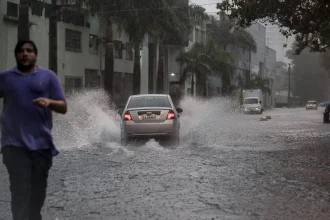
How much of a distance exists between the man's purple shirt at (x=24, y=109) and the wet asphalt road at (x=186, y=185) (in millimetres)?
2109

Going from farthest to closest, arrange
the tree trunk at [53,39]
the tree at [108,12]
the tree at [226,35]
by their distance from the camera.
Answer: the tree at [226,35] → the tree at [108,12] → the tree trunk at [53,39]

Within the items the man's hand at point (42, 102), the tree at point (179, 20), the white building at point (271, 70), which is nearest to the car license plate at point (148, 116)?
the man's hand at point (42, 102)

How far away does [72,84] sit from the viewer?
44.9 m

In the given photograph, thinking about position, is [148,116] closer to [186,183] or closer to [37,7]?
[186,183]

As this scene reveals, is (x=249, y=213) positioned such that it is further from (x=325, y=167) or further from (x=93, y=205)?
(x=325, y=167)

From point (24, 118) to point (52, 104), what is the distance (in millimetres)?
305

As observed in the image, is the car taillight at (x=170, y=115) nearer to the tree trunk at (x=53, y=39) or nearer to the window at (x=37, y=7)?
the tree trunk at (x=53, y=39)

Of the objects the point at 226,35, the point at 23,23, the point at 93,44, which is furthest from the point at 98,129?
the point at 226,35

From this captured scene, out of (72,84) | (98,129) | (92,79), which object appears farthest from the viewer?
(92,79)

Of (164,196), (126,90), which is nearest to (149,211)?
(164,196)

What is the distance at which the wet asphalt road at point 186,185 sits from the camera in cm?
768

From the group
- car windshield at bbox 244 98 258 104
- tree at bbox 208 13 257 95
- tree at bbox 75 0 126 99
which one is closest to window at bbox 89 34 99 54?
tree at bbox 75 0 126 99

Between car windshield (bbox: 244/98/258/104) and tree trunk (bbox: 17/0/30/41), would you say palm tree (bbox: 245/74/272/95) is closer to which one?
car windshield (bbox: 244/98/258/104)

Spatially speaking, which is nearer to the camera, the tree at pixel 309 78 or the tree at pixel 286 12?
the tree at pixel 286 12
